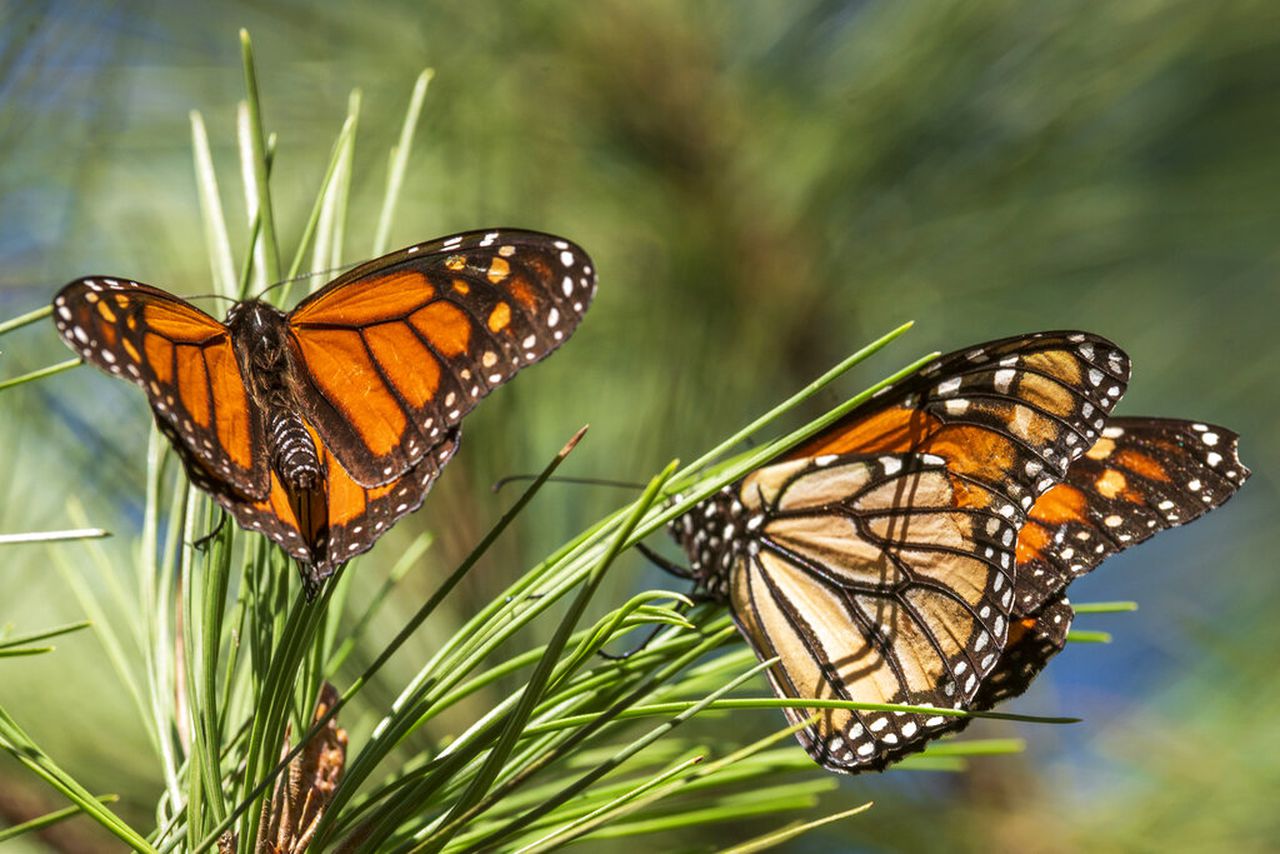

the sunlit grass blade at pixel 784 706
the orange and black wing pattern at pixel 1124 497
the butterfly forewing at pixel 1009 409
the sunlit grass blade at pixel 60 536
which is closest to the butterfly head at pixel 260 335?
the sunlit grass blade at pixel 60 536

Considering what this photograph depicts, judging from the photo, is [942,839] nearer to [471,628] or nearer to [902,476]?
[902,476]

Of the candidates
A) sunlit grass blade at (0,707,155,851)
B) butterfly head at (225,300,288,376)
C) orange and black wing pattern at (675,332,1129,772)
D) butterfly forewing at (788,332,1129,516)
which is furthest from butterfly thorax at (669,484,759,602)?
sunlit grass blade at (0,707,155,851)

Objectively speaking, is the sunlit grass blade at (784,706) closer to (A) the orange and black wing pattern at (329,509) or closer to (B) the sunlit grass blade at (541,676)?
(B) the sunlit grass blade at (541,676)

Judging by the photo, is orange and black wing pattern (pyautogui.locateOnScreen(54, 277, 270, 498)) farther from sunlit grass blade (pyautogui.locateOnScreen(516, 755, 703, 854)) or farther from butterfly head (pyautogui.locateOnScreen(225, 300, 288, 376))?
sunlit grass blade (pyautogui.locateOnScreen(516, 755, 703, 854))

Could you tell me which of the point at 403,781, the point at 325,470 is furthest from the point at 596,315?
the point at 403,781

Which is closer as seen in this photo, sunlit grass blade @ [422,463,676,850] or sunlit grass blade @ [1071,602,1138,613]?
sunlit grass blade @ [422,463,676,850]

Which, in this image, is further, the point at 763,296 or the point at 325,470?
the point at 763,296

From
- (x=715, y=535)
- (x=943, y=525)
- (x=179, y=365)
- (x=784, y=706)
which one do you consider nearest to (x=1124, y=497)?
(x=943, y=525)
